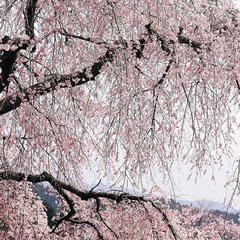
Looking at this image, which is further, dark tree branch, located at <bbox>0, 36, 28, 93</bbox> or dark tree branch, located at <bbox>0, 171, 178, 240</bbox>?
dark tree branch, located at <bbox>0, 171, 178, 240</bbox>

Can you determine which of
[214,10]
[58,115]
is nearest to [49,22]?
[58,115]

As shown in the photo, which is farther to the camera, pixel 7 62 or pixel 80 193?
pixel 80 193

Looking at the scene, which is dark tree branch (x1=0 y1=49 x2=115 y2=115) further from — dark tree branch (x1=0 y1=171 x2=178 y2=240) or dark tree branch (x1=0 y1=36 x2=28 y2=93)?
dark tree branch (x1=0 y1=171 x2=178 y2=240)

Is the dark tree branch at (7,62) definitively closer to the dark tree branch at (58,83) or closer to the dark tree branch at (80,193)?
the dark tree branch at (58,83)

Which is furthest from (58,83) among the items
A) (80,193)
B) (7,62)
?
(80,193)

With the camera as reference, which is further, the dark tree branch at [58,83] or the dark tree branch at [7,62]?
the dark tree branch at [7,62]

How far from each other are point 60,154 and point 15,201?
304 centimetres

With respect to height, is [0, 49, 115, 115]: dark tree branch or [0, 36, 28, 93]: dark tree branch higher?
[0, 36, 28, 93]: dark tree branch

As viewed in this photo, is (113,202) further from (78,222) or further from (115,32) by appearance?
(115,32)

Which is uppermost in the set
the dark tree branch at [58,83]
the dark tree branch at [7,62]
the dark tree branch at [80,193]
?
the dark tree branch at [7,62]

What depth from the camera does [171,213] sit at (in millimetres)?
7078

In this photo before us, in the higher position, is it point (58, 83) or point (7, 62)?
point (7, 62)

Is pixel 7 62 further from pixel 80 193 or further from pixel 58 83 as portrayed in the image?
pixel 80 193

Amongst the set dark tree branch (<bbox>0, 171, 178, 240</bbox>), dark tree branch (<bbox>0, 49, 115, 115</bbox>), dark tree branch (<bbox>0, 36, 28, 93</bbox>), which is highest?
dark tree branch (<bbox>0, 36, 28, 93</bbox>)
